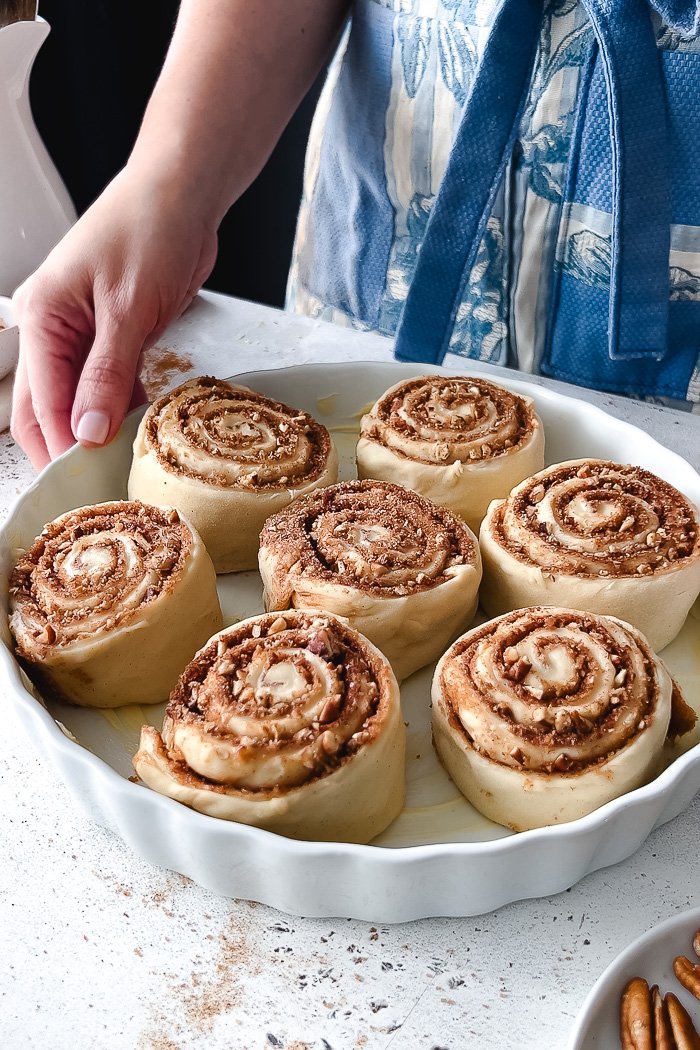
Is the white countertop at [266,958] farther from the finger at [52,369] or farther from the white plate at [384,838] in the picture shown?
the finger at [52,369]

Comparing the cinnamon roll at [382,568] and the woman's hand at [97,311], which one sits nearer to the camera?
the cinnamon roll at [382,568]

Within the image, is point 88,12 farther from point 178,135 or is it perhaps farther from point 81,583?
point 81,583

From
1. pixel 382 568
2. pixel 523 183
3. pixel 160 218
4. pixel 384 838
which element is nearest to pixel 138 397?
pixel 160 218

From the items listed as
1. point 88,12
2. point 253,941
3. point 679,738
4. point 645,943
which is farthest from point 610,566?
point 88,12

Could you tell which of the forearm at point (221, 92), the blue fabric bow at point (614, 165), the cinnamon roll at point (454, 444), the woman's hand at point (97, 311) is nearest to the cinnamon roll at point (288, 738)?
the cinnamon roll at point (454, 444)

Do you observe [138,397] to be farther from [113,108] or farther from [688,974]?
[113,108]

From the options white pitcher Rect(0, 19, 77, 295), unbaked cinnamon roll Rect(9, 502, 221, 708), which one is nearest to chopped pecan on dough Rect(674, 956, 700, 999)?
unbaked cinnamon roll Rect(9, 502, 221, 708)
